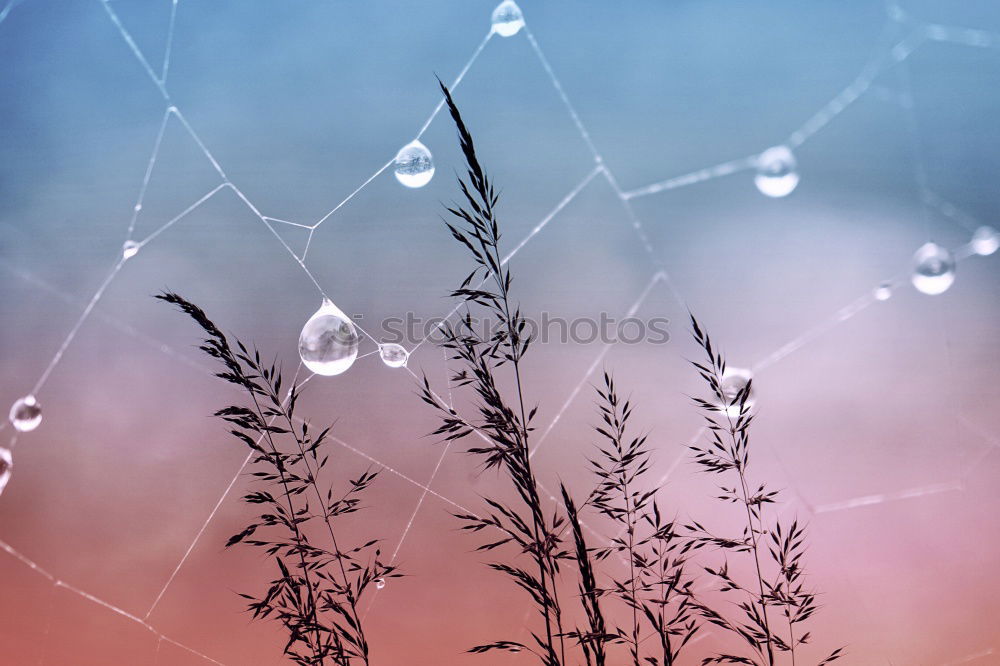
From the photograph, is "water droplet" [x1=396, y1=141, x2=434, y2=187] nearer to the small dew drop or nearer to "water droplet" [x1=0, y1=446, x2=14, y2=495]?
the small dew drop

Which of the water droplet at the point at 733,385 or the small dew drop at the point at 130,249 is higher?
the water droplet at the point at 733,385

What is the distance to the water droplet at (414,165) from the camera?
223 cm

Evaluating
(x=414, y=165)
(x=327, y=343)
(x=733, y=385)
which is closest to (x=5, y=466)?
(x=327, y=343)

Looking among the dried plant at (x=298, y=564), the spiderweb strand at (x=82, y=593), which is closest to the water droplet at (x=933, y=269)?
the dried plant at (x=298, y=564)

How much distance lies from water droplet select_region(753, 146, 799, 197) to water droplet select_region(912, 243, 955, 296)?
0.53m

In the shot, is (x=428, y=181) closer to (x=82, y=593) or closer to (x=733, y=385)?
(x=733, y=385)

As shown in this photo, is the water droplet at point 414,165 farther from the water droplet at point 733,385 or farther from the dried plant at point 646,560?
the water droplet at point 733,385

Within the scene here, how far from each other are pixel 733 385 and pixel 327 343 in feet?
4.39

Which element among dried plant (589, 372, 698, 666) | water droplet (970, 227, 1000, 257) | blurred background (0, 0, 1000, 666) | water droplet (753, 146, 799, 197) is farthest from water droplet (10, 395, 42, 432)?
water droplet (970, 227, 1000, 257)

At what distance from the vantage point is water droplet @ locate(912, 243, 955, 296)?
221cm

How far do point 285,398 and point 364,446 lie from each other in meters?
0.43

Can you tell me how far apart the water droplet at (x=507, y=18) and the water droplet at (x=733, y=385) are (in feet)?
5.02

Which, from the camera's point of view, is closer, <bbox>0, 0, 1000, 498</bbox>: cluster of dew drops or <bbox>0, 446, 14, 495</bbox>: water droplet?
<bbox>0, 0, 1000, 498</bbox>: cluster of dew drops

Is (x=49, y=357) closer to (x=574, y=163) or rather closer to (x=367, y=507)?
(x=367, y=507)
